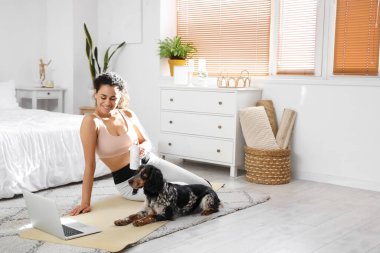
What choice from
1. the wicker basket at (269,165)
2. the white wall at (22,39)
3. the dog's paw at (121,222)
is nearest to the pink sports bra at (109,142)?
the dog's paw at (121,222)

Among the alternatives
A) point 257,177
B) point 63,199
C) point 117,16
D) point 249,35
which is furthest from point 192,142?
point 117,16

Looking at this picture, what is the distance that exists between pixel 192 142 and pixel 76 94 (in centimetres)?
184

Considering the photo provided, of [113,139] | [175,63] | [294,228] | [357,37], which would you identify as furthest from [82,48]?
[294,228]

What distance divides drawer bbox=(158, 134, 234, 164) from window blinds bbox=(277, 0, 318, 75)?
0.91 m

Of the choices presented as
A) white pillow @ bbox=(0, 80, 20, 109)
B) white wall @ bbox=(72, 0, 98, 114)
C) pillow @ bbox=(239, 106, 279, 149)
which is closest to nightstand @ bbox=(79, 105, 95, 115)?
white wall @ bbox=(72, 0, 98, 114)

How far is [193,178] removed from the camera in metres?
3.28

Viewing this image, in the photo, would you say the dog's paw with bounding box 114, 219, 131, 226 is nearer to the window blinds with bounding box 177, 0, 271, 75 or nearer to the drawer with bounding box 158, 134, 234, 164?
the drawer with bounding box 158, 134, 234, 164

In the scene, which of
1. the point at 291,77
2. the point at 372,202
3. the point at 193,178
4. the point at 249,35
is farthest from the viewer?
the point at 249,35

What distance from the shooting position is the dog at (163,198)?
108 inches

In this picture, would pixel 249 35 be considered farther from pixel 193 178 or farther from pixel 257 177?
pixel 193 178

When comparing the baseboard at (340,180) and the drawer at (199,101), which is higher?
the drawer at (199,101)

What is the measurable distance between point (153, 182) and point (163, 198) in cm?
13

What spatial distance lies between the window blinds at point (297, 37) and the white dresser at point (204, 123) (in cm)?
41

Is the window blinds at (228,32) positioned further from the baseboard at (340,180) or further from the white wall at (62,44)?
the white wall at (62,44)
